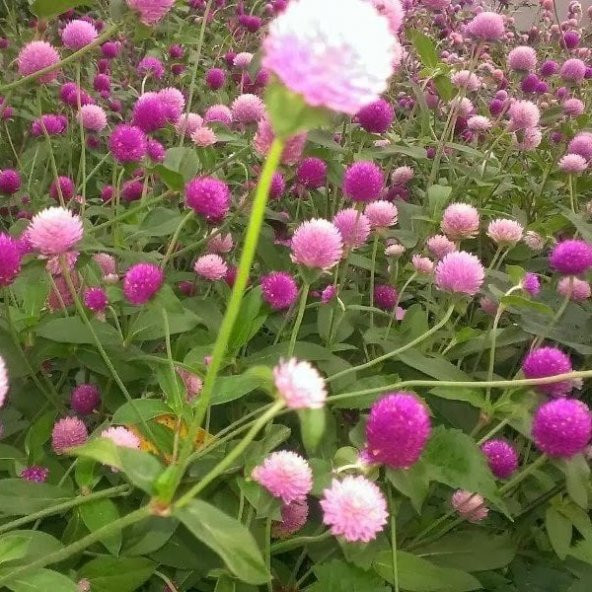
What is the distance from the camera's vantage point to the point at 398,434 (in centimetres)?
74

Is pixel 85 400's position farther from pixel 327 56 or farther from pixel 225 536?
pixel 327 56

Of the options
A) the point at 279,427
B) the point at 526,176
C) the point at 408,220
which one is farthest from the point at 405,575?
the point at 526,176

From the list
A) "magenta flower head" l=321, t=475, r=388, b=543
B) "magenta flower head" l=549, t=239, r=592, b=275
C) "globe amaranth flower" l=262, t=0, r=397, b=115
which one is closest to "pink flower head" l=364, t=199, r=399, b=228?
"magenta flower head" l=549, t=239, r=592, b=275

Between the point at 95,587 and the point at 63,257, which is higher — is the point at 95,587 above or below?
below

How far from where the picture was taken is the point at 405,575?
0.89m

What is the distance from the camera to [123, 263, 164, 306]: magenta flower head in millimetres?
894

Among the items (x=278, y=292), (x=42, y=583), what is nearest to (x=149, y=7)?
(x=278, y=292)

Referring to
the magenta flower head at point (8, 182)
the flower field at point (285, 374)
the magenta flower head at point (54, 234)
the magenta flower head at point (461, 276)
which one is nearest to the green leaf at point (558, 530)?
the flower field at point (285, 374)

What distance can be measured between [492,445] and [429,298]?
0.33 meters

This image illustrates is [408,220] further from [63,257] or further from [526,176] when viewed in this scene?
[63,257]

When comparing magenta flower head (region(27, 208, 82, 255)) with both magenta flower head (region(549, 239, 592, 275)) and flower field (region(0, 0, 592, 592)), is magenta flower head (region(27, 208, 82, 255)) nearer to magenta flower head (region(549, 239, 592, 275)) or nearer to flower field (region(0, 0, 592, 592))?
flower field (region(0, 0, 592, 592))

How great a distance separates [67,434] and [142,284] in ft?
0.66

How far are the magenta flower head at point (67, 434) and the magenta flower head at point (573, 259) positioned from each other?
702 millimetres

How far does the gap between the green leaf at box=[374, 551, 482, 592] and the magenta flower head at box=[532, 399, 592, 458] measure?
0.19 meters
